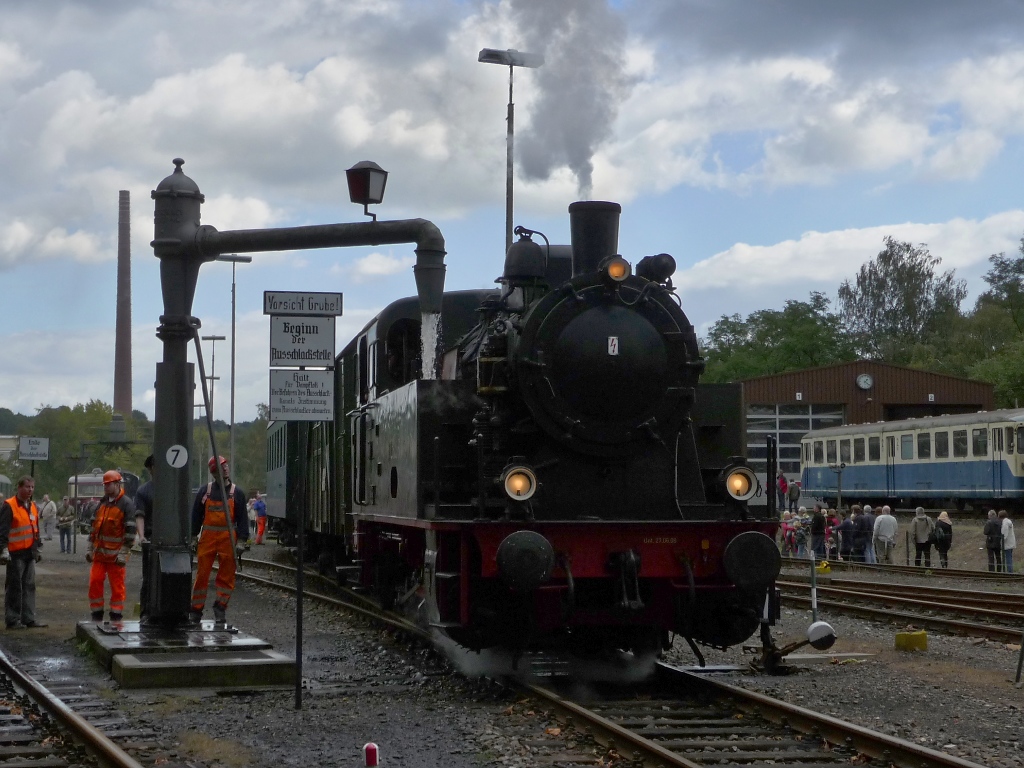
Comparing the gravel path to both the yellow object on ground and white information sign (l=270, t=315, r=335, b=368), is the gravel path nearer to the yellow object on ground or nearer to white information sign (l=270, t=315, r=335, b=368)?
the yellow object on ground


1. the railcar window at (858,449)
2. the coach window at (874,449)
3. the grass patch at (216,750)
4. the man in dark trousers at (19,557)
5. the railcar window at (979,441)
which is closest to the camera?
the grass patch at (216,750)

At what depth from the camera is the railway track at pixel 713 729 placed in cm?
672

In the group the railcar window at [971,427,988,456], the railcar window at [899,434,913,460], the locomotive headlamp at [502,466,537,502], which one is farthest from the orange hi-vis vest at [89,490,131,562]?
the railcar window at [899,434,913,460]

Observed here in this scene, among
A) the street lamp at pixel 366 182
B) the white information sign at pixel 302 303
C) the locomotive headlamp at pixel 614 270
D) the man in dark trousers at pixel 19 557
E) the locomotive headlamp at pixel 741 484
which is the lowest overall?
the man in dark trousers at pixel 19 557

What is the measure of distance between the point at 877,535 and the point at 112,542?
1862 cm

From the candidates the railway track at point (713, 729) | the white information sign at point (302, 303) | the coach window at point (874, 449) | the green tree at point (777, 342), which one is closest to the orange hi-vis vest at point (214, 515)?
the white information sign at point (302, 303)

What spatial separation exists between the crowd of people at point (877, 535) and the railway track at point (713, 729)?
15362 millimetres

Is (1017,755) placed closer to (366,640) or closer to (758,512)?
(758,512)

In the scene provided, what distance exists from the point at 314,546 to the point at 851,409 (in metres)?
29.9

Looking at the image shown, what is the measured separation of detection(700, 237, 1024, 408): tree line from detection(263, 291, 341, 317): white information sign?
53669mm

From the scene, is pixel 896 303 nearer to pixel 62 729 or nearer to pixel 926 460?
pixel 926 460

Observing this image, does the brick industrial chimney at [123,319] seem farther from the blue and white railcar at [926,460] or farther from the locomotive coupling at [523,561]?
the locomotive coupling at [523,561]

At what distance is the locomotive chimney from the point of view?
9.41 meters

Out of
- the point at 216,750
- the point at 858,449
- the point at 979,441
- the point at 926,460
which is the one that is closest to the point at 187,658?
Result: the point at 216,750
